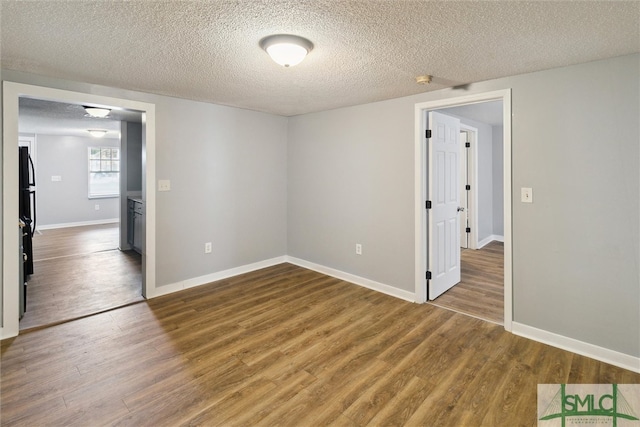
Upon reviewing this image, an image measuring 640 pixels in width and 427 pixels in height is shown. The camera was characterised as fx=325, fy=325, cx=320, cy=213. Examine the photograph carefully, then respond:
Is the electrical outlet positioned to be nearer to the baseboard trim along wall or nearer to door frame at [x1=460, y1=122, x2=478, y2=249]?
the baseboard trim along wall

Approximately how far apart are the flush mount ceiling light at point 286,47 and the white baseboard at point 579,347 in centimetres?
280

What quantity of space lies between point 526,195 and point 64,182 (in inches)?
386

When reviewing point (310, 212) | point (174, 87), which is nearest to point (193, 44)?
point (174, 87)

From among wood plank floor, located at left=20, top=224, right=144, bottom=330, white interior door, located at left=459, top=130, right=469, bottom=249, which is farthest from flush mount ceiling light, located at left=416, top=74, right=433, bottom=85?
wood plank floor, located at left=20, top=224, right=144, bottom=330

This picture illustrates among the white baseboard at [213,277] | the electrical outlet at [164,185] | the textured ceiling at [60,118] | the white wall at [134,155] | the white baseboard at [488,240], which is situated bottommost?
the white baseboard at [213,277]

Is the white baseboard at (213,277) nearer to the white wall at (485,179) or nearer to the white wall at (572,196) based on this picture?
the white wall at (572,196)

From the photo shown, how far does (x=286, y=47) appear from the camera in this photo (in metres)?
2.05

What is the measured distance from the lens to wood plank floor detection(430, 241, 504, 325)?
3.30m

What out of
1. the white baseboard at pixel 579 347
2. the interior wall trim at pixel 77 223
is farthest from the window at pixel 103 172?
the white baseboard at pixel 579 347

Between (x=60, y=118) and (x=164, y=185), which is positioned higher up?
(x=60, y=118)

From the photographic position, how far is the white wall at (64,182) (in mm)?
7832

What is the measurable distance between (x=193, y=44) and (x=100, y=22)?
0.51m

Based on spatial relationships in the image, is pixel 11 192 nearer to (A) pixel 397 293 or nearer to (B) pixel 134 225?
(B) pixel 134 225

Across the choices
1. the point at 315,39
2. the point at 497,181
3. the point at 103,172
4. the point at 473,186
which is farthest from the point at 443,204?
the point at 103,172
